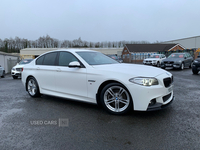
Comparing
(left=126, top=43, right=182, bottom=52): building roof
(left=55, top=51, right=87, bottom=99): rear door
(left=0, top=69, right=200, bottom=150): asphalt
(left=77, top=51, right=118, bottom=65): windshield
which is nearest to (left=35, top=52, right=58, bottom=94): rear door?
(left=55, top=51, right=87, bottom=99): rear door

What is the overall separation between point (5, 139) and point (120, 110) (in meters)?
2.30

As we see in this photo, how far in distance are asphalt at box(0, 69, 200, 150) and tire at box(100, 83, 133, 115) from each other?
163mm

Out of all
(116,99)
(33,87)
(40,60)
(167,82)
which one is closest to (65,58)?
(40,60)

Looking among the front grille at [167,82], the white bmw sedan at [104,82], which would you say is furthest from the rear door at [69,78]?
the front grille at [167,82]

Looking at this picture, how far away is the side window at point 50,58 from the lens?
17.7 ft

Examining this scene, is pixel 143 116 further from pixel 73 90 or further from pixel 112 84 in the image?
pixel 73 90

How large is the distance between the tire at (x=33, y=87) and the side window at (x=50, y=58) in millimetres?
796

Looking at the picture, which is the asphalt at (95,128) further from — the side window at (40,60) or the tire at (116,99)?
the side window at (40,60)

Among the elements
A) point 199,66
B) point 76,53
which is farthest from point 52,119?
point 199,66

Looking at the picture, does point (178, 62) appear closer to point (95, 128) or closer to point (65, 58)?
point (65, 58)

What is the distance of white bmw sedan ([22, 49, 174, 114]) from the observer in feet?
12.1

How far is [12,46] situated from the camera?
276ft

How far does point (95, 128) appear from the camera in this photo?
11.1 ft

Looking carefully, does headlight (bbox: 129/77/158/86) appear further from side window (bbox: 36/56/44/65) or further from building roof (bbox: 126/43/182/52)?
building roof (bbox: 126/43/182/52)
